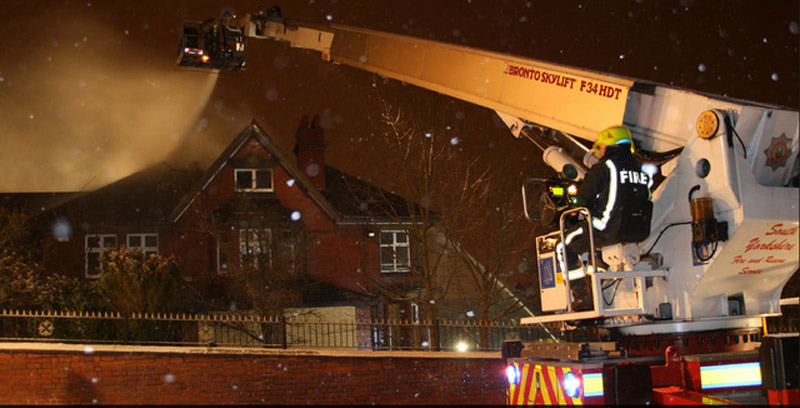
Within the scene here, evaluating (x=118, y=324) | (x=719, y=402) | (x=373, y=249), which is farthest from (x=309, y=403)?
(x=373, y=249)

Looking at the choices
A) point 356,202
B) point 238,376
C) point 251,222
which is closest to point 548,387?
point 238,376

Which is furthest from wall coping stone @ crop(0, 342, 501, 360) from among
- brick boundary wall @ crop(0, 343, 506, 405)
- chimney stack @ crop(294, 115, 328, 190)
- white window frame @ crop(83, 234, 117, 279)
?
chimney stack @ crop(294, 115, 328, 190)

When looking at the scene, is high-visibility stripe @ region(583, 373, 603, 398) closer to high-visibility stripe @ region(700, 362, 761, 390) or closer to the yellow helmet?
high-visibility stripe @ region(700, 362, 761, 390)

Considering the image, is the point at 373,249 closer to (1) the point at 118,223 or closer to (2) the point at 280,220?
(2) the point at 280,220

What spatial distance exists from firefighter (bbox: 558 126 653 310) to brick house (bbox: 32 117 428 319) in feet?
53.8

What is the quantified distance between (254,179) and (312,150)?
271cm

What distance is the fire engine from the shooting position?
5.65 m

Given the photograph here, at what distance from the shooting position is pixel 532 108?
776 centimetres

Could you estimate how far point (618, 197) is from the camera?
20.1 ft

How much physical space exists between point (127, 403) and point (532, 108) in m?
7.80

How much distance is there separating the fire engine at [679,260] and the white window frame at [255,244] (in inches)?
565

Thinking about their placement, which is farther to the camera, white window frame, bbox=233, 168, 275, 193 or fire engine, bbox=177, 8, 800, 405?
white window frame, bbox=233, 168, 275, 193

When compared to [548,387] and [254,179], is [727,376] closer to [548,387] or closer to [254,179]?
[548,387]

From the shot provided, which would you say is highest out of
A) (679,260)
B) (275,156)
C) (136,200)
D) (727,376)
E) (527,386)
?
(275,156)
